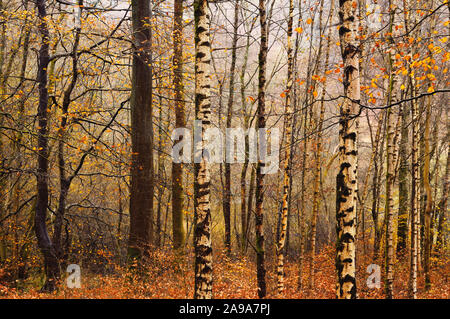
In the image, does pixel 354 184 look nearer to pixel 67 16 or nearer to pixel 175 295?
pixel 175 295

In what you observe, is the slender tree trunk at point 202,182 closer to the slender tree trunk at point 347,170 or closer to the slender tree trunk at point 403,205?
the slender tree trunk at point 347,170

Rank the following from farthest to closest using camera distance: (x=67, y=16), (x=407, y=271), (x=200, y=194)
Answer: (x=407, y=271)
(x=67, y=16)
(x=200, y=194)

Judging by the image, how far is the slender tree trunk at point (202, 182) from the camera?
203 inches

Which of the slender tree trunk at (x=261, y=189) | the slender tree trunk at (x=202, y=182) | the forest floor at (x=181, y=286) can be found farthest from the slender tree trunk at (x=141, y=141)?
the slender tree trunk at (x=202, y=182)

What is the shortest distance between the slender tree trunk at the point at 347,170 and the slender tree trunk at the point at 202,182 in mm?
1966

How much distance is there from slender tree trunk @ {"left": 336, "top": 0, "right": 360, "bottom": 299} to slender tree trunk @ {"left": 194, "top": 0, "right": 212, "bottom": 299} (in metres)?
1.97

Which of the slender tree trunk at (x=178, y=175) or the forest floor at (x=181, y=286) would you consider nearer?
the forest floor at (x=181, y=286)

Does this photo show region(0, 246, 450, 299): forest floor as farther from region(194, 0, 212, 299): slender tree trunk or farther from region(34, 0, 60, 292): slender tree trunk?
region(194, 0, 212, 299): slender tree trunk

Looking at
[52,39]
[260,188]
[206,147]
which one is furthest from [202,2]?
[52,39]

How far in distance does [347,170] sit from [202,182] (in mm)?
2169

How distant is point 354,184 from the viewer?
4.43m

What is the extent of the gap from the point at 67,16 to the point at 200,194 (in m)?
6.82

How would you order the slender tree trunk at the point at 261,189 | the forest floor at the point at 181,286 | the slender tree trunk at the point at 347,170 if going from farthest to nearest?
the forest floor at the point at 181,286 → the slender tree trunk at the point at 261,189 → the slender tree trunk at the point at 347,170

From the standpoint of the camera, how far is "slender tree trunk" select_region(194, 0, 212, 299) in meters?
5.15
